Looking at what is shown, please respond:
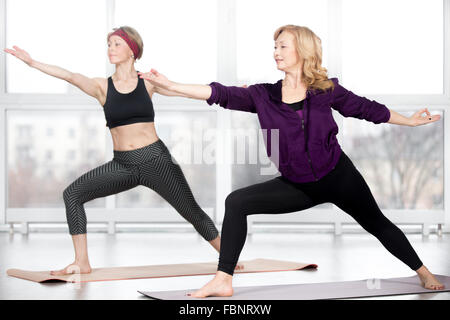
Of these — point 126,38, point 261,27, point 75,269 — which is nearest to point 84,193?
point 75,269

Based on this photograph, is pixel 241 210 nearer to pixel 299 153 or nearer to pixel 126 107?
pixel 299 153

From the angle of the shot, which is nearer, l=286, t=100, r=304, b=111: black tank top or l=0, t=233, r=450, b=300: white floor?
l=286, t=100, r=304, b=111: black tank top

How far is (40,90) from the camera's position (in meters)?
5.96

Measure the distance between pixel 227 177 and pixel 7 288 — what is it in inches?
123

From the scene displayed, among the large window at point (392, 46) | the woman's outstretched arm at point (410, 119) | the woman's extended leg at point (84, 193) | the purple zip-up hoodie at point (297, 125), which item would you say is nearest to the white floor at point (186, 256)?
the woman's extended leg at point (84, 193)

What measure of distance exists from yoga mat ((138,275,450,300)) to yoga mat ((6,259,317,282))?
54 centimetres

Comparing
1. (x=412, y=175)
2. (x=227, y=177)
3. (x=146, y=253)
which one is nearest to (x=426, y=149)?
(x=412, y=175)

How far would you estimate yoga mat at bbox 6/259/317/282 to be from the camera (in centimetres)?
327

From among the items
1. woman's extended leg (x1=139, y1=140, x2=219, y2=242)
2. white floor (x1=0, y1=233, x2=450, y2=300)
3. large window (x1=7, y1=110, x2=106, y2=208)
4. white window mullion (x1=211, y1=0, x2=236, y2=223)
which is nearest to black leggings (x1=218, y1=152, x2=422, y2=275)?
white floor (x1=0, y1=233, x2=450, y2=300)

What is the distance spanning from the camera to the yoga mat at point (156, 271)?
3273mm

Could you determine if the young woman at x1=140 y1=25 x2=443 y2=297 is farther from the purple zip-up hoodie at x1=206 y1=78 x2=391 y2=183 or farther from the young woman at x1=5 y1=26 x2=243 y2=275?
the young woman at x1=5 y1=26 x2=243 y2=275

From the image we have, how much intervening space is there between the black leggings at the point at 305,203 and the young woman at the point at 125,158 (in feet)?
2.73

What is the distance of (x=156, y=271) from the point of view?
3.55m

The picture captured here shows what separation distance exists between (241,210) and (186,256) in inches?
66.5
